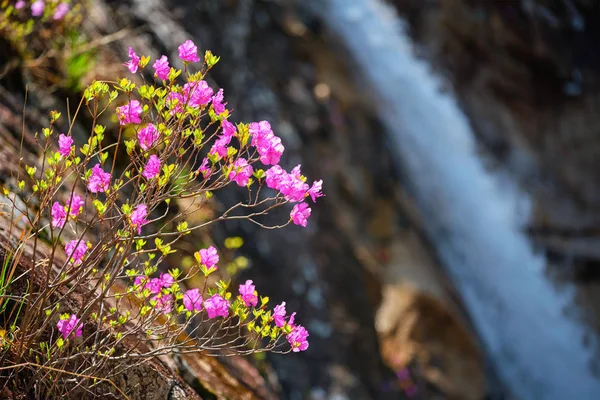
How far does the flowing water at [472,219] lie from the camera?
8.17 m

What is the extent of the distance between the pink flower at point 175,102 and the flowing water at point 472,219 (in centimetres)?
659

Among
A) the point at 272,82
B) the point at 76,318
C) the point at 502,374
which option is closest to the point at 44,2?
the point at 76,318

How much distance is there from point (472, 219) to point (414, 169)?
4.01 ft

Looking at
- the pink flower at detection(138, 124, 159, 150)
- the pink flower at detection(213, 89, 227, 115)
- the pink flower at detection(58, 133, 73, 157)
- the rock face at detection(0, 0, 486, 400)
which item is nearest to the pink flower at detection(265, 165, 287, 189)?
the pink flower at detection(213, 89, 227, 115)

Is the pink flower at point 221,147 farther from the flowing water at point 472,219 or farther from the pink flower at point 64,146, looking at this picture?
the flowing water at point 472,219

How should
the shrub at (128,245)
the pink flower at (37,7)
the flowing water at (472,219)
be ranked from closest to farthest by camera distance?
1. the shrub at (128,245)
2. the pink flower at (37,7)
3. the flowing water at (472,219)

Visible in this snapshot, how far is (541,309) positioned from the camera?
8977mm

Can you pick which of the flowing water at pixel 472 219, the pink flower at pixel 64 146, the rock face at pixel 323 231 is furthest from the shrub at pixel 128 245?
the flowing water at pixel 472 219

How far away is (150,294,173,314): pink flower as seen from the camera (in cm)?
191

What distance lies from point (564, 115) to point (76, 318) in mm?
9261

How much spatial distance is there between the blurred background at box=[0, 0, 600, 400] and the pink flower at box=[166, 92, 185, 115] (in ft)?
5.63

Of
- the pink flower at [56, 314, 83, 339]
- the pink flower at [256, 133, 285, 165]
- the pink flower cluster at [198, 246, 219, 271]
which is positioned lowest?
the pink flower at [56, 314, 83, 339]

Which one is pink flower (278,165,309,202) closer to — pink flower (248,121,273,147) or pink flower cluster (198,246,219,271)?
pink flower (248,121,273,147)

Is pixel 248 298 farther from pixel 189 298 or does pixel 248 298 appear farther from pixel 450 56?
pixel 450 56
